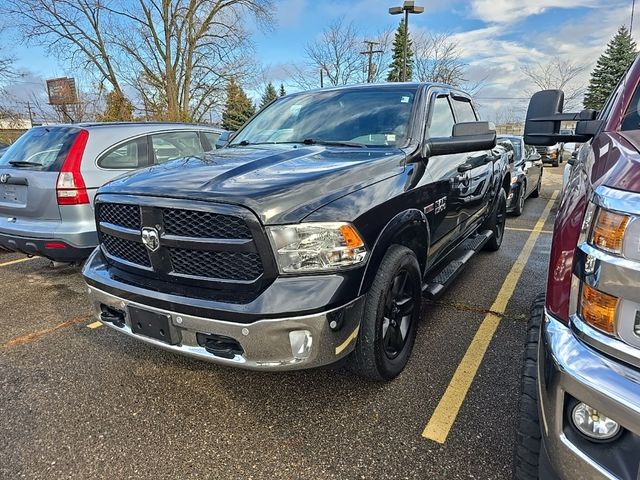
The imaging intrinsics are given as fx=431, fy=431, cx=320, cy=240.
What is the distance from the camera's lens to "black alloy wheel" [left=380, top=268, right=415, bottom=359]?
256 centimetres

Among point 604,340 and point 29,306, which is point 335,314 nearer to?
point 604,340

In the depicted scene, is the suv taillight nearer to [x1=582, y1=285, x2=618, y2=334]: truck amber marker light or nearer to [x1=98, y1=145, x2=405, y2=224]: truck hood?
[x1=98, y1=145, x2=405, y2=224]: truck hood

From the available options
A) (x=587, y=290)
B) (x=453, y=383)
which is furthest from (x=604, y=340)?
(x=453, y=383)

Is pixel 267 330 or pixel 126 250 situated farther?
pixel 126 250

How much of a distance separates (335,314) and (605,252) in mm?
1130

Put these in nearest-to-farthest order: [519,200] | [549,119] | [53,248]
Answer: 1. [549,119]
2. [53,248]
3. [519,200]

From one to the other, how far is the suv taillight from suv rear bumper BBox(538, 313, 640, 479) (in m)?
4.17

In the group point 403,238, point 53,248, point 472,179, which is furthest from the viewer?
point 53,248

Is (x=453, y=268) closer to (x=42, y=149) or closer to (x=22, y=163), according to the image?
(x=42, y=149)

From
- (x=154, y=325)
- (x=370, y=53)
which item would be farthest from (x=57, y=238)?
(x=370, y=53)

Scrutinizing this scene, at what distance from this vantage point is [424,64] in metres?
25.8

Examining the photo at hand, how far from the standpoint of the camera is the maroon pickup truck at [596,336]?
1.17m

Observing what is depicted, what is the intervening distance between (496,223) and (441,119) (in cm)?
262

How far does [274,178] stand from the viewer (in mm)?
2211
